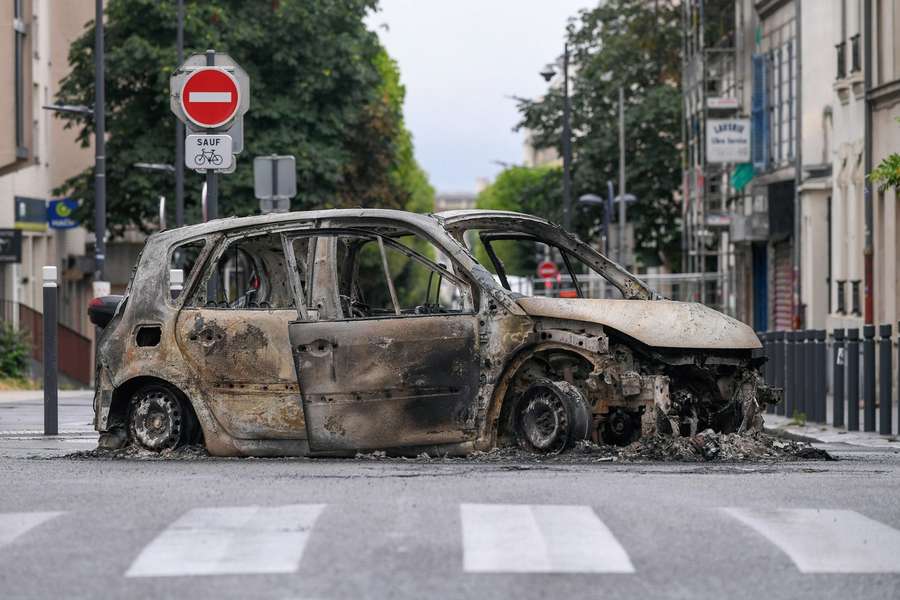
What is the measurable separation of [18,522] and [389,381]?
174 inches

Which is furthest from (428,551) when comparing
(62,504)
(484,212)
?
(484,212)

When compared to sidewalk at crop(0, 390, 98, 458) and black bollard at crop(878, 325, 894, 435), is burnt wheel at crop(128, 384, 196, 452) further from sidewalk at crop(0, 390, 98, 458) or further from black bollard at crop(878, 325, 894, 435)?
black bollard at crop(878, 325, 894, 435)

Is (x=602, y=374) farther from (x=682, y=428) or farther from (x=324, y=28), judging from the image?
(x=324, y=28)

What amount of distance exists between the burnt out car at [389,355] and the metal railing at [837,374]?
6.89 m

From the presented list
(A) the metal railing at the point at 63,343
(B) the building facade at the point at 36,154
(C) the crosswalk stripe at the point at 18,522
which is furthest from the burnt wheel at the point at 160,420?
(A) the metal railing at the point at 63,343

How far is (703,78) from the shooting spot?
186 feet

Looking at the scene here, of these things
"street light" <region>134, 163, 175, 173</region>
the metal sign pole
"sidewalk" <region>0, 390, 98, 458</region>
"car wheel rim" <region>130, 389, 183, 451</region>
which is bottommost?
"sidewalk" <region>0, 390, 98, 458</region>

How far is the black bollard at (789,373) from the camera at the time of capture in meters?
25.3

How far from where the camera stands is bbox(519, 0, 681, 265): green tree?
71.9m

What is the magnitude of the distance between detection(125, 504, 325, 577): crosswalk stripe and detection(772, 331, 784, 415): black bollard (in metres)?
17.7

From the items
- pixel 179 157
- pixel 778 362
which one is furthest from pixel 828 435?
pixel 179 157

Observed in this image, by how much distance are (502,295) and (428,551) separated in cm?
539

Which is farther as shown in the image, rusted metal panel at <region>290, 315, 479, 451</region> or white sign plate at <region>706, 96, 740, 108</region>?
white sign plate at <region>706, 96, 740, 108</region>

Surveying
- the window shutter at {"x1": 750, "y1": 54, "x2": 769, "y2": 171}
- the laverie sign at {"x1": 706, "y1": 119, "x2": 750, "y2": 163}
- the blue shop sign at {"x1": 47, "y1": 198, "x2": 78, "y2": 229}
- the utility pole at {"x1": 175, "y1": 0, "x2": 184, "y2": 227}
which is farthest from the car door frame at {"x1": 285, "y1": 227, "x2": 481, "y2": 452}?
the blue shop sign at {"x1": 47, "y1": 198, "x2": 78, "y2": 229}
